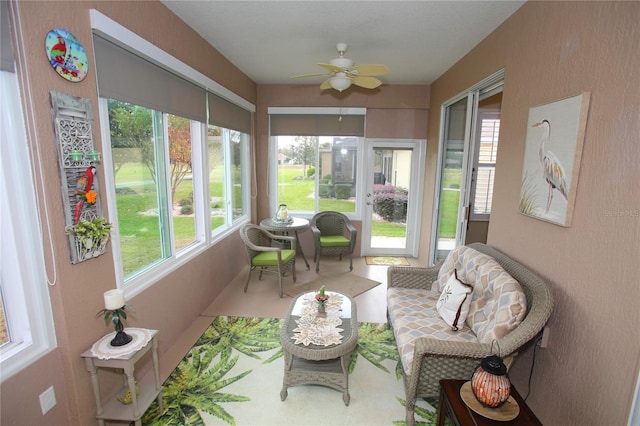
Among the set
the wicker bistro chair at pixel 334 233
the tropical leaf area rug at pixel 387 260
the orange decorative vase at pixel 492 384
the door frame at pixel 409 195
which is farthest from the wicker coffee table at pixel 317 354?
the door frame at pixel 409 195

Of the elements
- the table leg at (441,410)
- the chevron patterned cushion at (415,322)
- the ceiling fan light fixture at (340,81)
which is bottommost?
the table leg at (441,410)

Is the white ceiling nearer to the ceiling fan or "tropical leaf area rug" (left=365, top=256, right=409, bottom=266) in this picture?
the ceiling fan

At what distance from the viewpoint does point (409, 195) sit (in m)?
5.14

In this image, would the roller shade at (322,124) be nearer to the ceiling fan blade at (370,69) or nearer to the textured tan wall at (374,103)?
the textured tan wall at (374,103)

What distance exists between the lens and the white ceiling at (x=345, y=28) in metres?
2.38

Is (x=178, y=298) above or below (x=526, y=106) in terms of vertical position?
below

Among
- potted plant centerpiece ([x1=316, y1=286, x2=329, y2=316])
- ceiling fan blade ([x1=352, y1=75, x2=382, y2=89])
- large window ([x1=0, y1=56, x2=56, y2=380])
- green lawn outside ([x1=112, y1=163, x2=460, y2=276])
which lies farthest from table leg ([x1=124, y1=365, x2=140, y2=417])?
ceiling fan blade ([x1=352, y1=75, x2=382, y2=89])

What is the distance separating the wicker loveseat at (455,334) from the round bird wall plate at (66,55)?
2427 millimetres

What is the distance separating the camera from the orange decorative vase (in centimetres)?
144

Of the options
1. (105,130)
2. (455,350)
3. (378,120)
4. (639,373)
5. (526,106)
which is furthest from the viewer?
(378,120)

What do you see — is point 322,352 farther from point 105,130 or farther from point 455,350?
point 105,130

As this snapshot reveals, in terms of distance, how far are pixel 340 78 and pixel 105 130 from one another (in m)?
1.99

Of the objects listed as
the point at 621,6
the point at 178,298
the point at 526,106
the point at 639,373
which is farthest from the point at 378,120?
the point at 639,373

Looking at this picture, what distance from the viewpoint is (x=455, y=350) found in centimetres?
176
